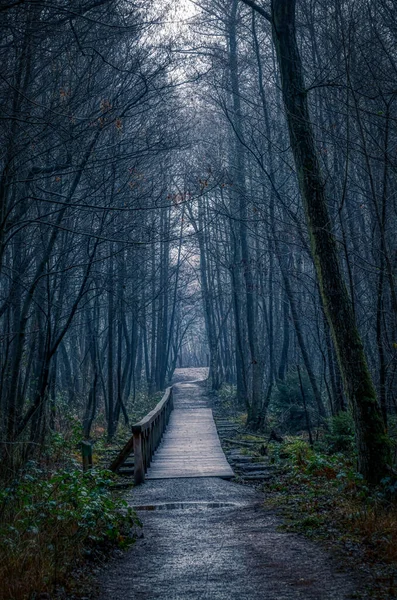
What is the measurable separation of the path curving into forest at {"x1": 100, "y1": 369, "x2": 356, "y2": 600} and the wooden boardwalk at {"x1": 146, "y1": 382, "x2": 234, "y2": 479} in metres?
2.22

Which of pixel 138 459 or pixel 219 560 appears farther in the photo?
pixel 138 459

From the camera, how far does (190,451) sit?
12586 mm

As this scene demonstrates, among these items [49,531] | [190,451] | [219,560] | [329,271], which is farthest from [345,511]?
[190,451]

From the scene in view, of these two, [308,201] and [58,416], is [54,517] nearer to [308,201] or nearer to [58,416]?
[308,201]

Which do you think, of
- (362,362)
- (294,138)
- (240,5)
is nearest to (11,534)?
(362,362)

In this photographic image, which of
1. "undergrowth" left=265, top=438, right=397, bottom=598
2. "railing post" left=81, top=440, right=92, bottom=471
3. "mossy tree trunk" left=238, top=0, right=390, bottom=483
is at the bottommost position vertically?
"undergrowth" left=265, top=438, right=397, bottom=598

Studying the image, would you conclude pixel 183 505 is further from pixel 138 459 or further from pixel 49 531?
pixel 49 531

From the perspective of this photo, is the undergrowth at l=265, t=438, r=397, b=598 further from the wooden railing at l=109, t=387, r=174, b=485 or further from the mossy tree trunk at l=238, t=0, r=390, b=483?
the wooden railing at l=109, t=387, r=174, b=485

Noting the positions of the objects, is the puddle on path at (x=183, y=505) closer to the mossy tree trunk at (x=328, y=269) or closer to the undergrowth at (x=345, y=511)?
the undergrowth at (x=345, y=511)

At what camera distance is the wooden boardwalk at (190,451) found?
1031cm

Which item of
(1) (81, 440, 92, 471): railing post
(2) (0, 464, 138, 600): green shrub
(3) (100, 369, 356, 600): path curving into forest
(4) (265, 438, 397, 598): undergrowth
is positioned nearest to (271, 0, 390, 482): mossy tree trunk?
(4) (265, 438, 397, 598): undergrowth

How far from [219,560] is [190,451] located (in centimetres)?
748

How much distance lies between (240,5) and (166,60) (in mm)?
9390

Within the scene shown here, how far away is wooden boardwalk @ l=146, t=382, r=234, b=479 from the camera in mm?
10312
